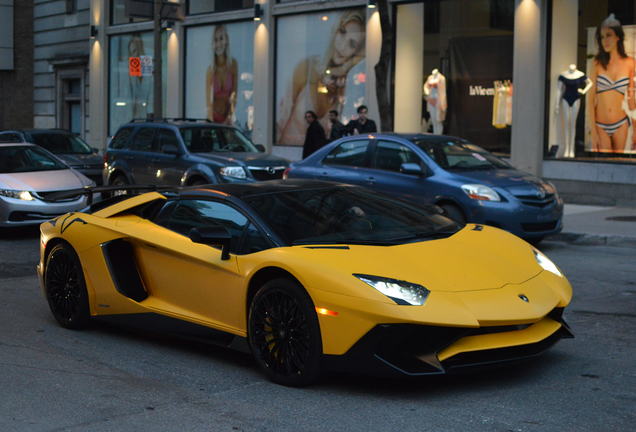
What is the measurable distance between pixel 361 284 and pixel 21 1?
37.4 metres

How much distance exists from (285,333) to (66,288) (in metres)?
2.62

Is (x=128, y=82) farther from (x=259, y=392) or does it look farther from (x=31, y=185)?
(x=259, y=392)

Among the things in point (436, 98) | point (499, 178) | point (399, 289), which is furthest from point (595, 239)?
point (436, 98)

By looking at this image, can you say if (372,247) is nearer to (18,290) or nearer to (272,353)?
(272,353)

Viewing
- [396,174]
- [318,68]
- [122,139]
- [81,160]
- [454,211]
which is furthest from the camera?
[318,68]

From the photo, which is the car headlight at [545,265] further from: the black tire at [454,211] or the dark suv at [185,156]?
the dark suv at [185,156]

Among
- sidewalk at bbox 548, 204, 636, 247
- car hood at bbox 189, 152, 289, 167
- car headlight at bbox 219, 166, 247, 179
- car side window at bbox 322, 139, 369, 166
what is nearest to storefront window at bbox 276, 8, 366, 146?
car hood at bbox 189, 152, 289, 167

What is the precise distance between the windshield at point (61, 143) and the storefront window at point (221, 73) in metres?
5.87

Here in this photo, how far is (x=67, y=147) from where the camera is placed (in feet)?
74.6

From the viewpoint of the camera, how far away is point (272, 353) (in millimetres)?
6152

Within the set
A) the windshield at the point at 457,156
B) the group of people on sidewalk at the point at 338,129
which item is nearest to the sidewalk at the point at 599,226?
the windshield at the point at 457,156

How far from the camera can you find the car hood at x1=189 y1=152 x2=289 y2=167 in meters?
16.9

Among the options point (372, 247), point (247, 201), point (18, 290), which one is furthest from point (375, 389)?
point (18, 290)

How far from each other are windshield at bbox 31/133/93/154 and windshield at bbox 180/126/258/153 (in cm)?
557
